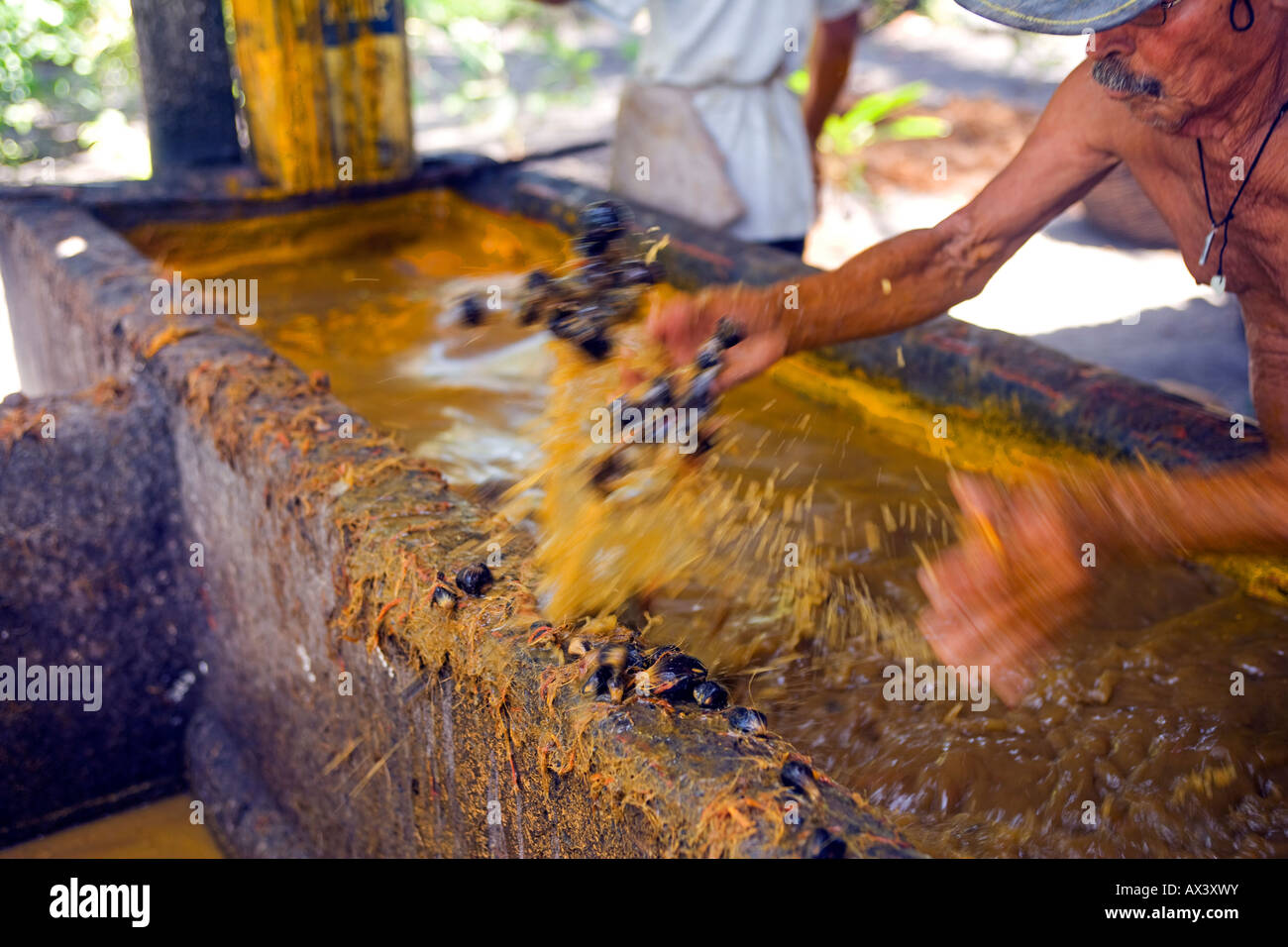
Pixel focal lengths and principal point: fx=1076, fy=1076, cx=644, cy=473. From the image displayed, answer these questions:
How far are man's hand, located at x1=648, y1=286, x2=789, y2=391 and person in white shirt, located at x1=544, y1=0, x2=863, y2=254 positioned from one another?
6.18 feet

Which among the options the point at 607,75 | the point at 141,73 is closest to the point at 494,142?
the point at 607,75

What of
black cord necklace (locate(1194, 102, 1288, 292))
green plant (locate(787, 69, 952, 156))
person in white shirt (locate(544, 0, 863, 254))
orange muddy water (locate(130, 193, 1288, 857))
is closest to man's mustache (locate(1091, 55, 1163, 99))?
black cord necklace (locate(1194, 102, 1288, 292))

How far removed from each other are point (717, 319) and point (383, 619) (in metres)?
0.94

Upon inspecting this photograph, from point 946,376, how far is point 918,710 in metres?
1.24

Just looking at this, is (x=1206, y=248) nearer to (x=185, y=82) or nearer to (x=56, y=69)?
(x=185, y=82)

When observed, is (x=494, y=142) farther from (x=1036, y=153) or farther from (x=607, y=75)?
(x=1036, y=153)

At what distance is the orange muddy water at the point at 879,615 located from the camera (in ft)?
6.15

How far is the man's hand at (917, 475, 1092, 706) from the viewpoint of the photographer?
5.70 ft

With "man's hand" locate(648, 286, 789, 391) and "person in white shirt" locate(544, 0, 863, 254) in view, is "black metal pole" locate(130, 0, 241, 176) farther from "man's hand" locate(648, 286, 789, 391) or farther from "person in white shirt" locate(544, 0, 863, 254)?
"man's hand" locate(648, 286, 789, 391)

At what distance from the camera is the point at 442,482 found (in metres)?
2.31

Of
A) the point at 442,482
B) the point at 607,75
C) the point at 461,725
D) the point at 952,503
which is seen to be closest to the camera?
the point at 461,725

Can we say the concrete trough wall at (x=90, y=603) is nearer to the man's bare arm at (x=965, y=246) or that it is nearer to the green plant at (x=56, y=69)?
the man's bare arm at (x=965, y=246)

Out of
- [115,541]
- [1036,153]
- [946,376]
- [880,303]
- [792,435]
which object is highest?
[1036,153]

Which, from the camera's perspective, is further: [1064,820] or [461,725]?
[461,725]
